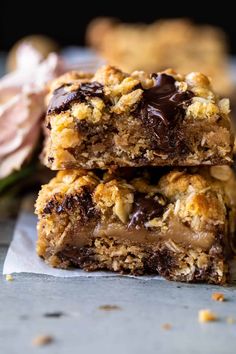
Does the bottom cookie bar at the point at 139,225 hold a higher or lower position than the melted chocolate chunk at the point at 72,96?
lower

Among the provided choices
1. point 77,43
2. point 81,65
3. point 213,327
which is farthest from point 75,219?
point 77,43

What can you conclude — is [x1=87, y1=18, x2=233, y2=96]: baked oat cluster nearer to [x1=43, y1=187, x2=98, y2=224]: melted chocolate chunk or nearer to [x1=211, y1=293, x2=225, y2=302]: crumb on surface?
[x1=43, y1=187, x2=98, y2=224]: melted chocolate chunk

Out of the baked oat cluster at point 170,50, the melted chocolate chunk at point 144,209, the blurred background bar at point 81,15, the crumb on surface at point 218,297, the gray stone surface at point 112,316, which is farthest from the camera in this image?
the blurred background bar at point 81,15

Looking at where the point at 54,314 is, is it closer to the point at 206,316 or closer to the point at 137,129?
the point at 206,316

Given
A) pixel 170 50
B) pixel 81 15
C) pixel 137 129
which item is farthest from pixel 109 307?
pixel 81 15

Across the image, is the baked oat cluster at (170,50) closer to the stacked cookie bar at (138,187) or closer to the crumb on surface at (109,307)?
the stacked cookie bar at (138,187)

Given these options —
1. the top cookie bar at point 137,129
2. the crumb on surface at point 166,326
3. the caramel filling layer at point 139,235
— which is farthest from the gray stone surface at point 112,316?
Answer: the top cookie bar at point 137,129

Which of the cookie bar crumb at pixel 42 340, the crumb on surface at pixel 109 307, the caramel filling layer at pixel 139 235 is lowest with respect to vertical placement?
the crumb on surface at pixel 109 307

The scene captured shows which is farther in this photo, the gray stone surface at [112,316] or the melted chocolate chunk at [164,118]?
the melted chocolate chunk at [164,118]
